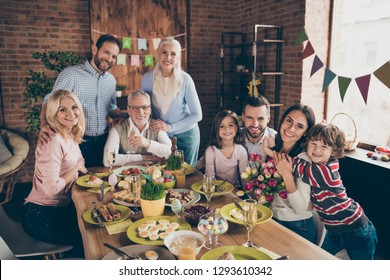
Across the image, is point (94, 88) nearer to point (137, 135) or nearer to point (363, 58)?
point (137, 135)

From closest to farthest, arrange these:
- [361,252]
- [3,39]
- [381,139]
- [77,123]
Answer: [361,252], [77,123], [381,139], [3,39]

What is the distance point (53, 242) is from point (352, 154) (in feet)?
8.53

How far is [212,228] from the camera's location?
1374mm

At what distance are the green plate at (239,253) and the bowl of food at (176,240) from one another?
48mm

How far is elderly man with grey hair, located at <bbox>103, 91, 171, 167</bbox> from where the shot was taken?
2.51 metres

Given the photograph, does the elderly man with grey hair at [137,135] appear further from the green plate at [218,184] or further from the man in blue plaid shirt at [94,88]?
the green plate at [218,184]

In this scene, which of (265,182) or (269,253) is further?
(265,182)

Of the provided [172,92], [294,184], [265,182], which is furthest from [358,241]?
[172,92]

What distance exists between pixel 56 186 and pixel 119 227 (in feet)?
2.03

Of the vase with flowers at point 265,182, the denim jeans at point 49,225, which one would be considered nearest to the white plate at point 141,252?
the vase with flowers at point 265,182

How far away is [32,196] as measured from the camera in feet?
6.55

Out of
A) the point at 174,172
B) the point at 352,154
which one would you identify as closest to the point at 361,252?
the point at 174,172
